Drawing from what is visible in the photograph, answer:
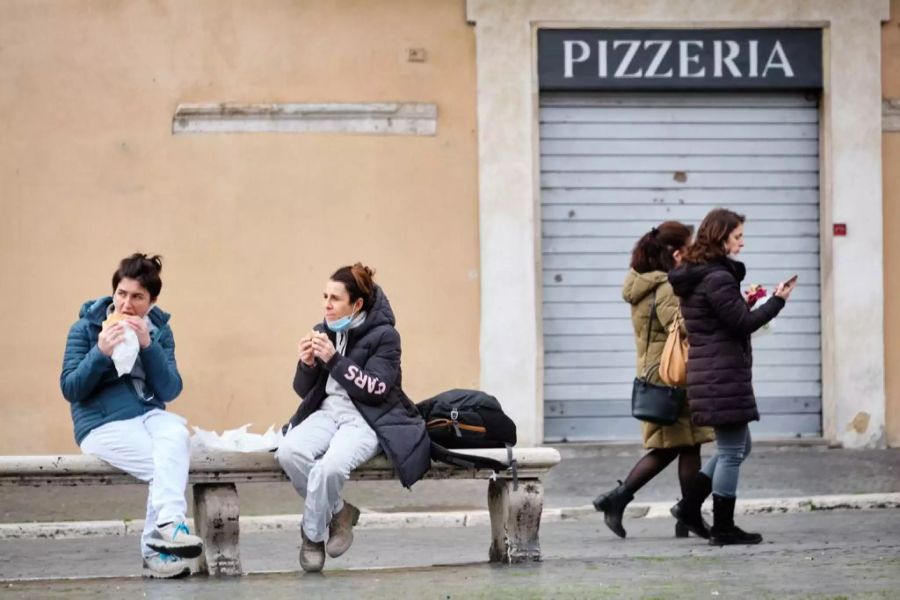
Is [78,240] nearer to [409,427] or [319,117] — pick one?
[319,117]

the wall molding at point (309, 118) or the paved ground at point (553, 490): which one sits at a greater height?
the wall molding at point (309, 118)

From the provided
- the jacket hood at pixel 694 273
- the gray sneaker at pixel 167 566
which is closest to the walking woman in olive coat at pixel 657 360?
the jacket hood at pixel 694 273

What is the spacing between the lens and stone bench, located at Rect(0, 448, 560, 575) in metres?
8.41

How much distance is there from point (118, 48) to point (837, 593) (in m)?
9.12

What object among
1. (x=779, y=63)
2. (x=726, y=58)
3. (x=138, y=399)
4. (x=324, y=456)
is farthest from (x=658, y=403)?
(x=779, y=63)

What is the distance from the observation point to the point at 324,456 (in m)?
8.43

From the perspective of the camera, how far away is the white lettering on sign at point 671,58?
15.3 meters

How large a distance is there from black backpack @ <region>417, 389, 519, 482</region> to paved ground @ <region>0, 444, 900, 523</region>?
375 centimetres

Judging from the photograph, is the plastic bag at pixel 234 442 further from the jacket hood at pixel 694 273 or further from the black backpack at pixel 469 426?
the jacket hood at pixel 694 273

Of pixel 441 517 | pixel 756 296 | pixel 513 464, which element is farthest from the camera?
pixel 441 517

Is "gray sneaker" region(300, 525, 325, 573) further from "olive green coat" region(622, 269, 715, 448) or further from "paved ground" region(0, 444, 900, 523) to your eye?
"paved ground" region(0, 444, 900, 523)

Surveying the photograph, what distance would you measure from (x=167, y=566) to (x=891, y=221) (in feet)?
29.5

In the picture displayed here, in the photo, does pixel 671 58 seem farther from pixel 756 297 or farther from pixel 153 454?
pixel 153 454

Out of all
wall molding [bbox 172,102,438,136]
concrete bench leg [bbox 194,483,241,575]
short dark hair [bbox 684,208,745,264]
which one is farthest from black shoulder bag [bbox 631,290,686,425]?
wall molding [bbox 172,102,438,136]
